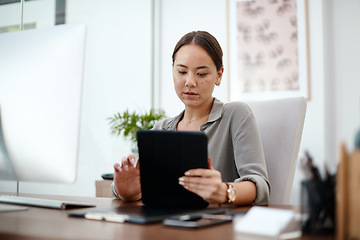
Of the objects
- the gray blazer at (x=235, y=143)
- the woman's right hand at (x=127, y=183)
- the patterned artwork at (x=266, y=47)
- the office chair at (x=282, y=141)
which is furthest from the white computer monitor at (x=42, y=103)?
the patterned artwork at (x=266, y=47)

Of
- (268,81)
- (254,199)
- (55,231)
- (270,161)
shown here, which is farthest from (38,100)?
(268,81)

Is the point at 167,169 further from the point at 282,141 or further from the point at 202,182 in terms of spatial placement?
the point at 282,141

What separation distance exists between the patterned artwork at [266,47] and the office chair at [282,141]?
1.71 metres

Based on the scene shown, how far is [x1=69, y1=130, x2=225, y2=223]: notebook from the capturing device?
2.93ft

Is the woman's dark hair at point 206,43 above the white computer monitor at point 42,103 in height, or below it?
above

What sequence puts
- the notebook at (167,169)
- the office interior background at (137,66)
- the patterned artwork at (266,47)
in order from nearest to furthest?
the notebook at (167,169), the office interior background at (137,66), the patterned artwork at (266,47)

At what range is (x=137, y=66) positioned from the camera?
11.8 feet

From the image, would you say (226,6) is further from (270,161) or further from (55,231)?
(55,231)

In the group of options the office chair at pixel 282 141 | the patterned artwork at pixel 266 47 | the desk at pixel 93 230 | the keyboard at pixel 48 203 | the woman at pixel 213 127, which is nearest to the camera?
the desk at pixel 93 230

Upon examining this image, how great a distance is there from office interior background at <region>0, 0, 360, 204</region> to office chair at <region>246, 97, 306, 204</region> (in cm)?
136

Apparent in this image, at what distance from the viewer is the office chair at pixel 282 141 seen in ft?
4.76

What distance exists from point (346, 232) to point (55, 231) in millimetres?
467

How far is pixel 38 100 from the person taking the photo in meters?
0.97

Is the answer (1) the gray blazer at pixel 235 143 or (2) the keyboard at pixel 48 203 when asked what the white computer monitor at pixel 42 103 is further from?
(1) the gray blazer at pixel 235 143
